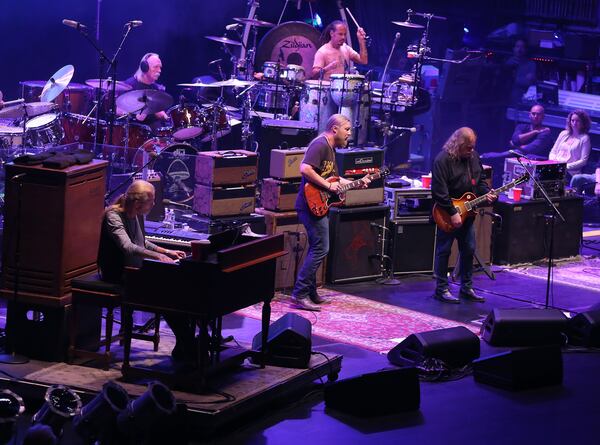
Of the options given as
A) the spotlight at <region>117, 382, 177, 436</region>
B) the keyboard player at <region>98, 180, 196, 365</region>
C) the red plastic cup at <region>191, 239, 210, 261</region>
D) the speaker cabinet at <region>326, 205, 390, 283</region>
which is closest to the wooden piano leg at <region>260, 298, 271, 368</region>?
the keyboard player at <region>98, 180, 196, 365</region>

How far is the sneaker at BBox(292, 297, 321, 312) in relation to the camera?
10642 mm

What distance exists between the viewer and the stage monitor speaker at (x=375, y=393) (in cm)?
759

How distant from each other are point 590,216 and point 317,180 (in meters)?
6.75

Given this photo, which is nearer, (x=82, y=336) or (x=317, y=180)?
(x=82, y=336)

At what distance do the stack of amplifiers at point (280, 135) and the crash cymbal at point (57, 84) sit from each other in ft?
8.10

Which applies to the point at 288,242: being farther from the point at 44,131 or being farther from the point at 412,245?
the point at 44,131

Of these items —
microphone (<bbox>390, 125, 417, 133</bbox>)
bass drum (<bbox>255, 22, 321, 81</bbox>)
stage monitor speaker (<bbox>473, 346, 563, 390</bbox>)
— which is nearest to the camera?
stage monitor speaker (<bbox>473, 346, 563, 390</bbox>)

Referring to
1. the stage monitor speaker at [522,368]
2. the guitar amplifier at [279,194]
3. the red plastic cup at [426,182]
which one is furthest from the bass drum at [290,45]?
the stage monitor speaker at [522,368]

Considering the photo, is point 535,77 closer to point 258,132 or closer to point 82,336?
point 258,132

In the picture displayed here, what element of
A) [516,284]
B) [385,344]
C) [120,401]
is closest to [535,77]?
[516,284]

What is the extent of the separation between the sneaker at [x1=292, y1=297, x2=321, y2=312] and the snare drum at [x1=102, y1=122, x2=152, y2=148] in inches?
156

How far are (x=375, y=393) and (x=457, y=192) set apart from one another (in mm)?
3844

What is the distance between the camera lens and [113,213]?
779 cm

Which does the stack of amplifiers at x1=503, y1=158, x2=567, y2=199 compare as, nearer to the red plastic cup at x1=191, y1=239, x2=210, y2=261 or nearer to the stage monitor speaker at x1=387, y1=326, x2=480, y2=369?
the stage monitor speaker at x1=387, y1=326, x2=480, y2=369
